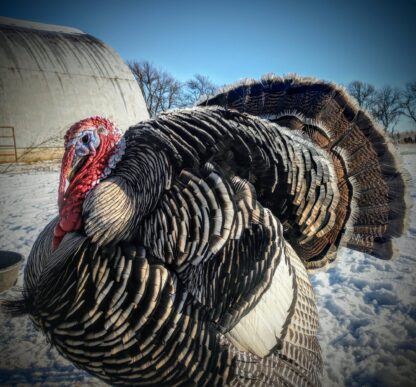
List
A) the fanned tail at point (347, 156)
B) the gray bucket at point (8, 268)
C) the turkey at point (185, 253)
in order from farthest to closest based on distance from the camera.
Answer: the gray bucket at point (8, 268) → the fanned tail at point (347, 156) → the turkey at point (185, 253)

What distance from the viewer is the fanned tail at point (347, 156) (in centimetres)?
182

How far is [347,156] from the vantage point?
1871 mm

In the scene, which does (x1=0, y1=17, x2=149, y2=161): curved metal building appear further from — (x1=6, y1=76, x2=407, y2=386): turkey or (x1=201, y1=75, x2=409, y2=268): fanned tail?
(x1=201, y1=75, x2=409, y2=268): fanned tail

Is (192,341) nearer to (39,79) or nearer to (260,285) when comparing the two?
(260,285)

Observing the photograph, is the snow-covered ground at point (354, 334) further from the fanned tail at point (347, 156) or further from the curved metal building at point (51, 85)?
the curved metal building at point (51, 85)

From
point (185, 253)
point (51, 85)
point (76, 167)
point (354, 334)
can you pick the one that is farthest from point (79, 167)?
point (51, 85)

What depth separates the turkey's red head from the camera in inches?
58.6

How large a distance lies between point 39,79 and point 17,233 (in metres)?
10.8

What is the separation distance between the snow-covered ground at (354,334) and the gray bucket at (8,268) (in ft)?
0.35

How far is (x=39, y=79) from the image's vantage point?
12094mm

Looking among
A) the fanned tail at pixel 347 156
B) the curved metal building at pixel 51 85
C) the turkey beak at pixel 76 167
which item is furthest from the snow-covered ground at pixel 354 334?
the curved metal building at pixel 51 85

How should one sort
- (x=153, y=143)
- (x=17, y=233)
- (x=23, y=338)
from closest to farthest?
1. (x=153, y=143)
2. (x=23, y=338)
3. (x=17, y=233)

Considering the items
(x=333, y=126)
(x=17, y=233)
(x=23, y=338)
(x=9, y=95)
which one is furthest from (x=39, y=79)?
(x=333, y=126)

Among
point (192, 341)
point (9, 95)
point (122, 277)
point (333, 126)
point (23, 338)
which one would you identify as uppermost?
point (333, 126)
